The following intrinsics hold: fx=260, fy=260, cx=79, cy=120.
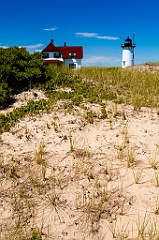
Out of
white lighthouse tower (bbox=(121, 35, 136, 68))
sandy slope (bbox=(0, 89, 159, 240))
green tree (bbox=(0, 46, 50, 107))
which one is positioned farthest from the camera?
white lighthouse tower (bbox=(121, 35, 136, 68))

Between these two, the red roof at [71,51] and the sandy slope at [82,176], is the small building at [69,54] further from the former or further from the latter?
the sandy slope at [82,176]

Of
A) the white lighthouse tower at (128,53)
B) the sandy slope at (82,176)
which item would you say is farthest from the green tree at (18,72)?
the white lighthouse tower at (128,53)

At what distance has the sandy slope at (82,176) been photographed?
4.36m

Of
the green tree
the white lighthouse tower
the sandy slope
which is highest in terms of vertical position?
the white lighthouse tower

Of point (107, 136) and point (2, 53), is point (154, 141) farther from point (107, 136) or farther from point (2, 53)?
point (2, 53)

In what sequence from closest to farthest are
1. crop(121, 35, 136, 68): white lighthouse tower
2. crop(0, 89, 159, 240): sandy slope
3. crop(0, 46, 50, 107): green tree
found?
crop(0, 89, 159, 240): sandy slope → crop(0, 46, 50, 107): green tree → crop(121, 35, 136, 68): white lighthouse tower

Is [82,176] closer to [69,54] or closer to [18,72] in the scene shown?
[18,72]

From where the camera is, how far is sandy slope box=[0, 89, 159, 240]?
4359mm

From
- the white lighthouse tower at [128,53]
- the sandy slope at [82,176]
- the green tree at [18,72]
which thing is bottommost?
the sandy slope at [82,176]

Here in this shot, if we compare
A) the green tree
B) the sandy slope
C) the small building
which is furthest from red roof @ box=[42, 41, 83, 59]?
the sandy slope

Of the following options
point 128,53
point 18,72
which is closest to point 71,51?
point 128,53

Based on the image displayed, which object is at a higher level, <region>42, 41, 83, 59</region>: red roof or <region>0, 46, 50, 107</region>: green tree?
<region>42, 41, 83, 59</region>: red roof

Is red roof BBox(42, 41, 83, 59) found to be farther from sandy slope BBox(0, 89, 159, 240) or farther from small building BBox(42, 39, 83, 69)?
sandy slope BBox(0, 89, 159, 240)

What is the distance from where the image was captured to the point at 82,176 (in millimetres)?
5559
